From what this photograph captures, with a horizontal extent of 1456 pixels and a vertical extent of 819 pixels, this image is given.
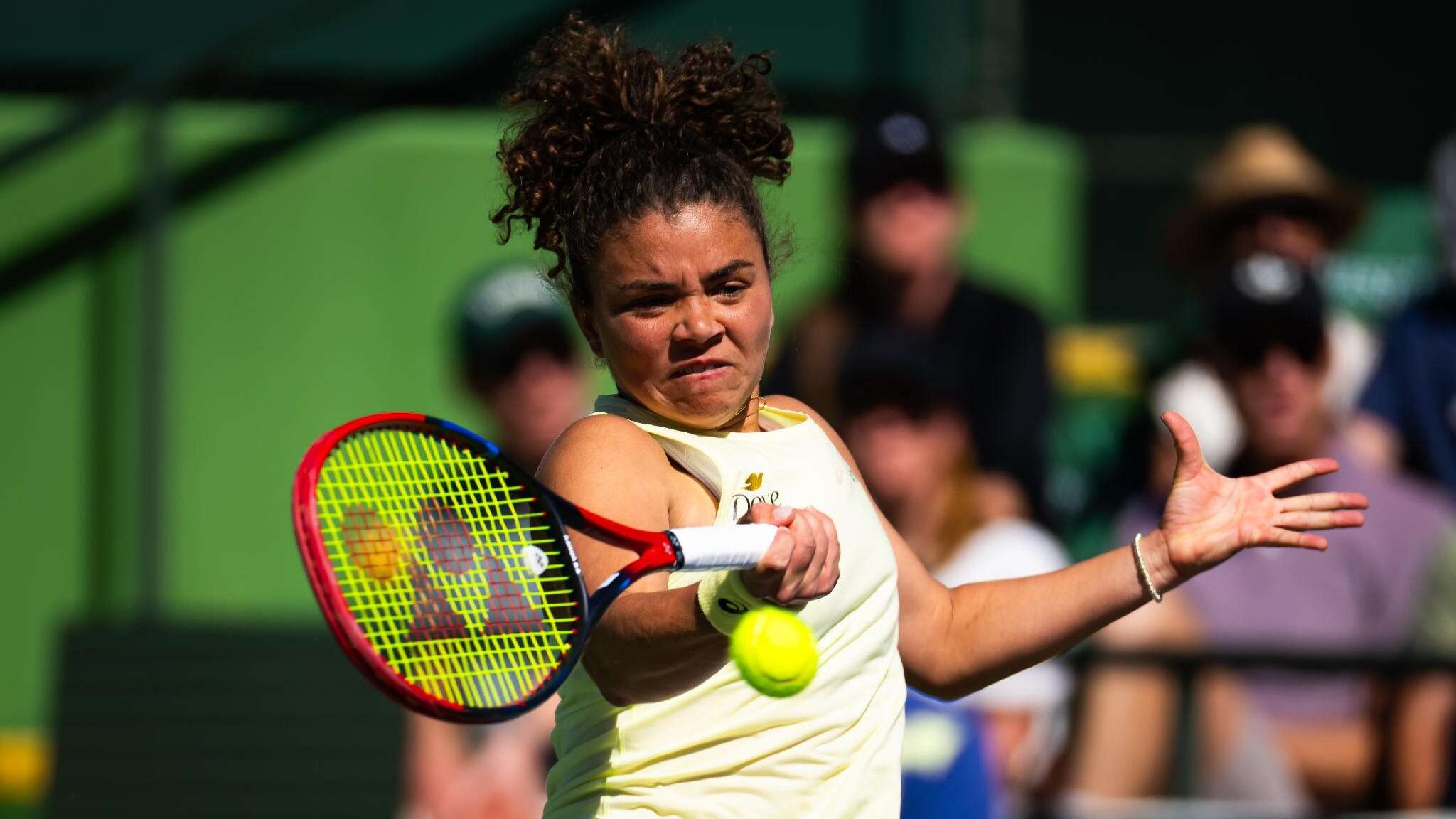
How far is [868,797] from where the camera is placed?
7.93 feet

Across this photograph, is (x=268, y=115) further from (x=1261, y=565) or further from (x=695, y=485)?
(x=695, y=485)

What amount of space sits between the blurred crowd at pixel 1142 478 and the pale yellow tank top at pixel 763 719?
1783 millimetres

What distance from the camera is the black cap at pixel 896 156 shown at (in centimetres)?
537

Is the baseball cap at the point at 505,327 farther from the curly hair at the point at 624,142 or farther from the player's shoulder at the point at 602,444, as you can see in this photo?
the player's shoulder at the point at 602,444

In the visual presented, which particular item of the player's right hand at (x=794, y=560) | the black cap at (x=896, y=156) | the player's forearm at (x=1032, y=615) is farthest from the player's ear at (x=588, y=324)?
the black cap at (x=896, y=156)

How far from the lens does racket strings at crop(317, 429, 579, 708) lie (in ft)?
7.63

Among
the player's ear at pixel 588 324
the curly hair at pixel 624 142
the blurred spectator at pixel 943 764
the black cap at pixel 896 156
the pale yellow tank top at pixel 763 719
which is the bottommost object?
the blurred spectator at pixel 943 764

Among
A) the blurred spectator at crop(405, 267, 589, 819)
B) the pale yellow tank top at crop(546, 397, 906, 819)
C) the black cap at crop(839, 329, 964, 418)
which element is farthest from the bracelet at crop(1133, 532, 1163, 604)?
the black cap at crop(839, 329, 964, 418)

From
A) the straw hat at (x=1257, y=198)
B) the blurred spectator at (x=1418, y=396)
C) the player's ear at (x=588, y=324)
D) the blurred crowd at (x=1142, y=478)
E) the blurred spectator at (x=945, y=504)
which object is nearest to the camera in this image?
the player's ear at (x=588, y=324)

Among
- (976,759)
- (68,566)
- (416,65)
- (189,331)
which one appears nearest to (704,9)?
(416,65)

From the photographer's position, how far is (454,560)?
2.53 metres

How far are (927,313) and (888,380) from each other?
0.42 m

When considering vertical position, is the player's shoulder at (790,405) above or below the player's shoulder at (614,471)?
above

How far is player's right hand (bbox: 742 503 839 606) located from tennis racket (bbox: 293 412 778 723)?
17 millimetres
